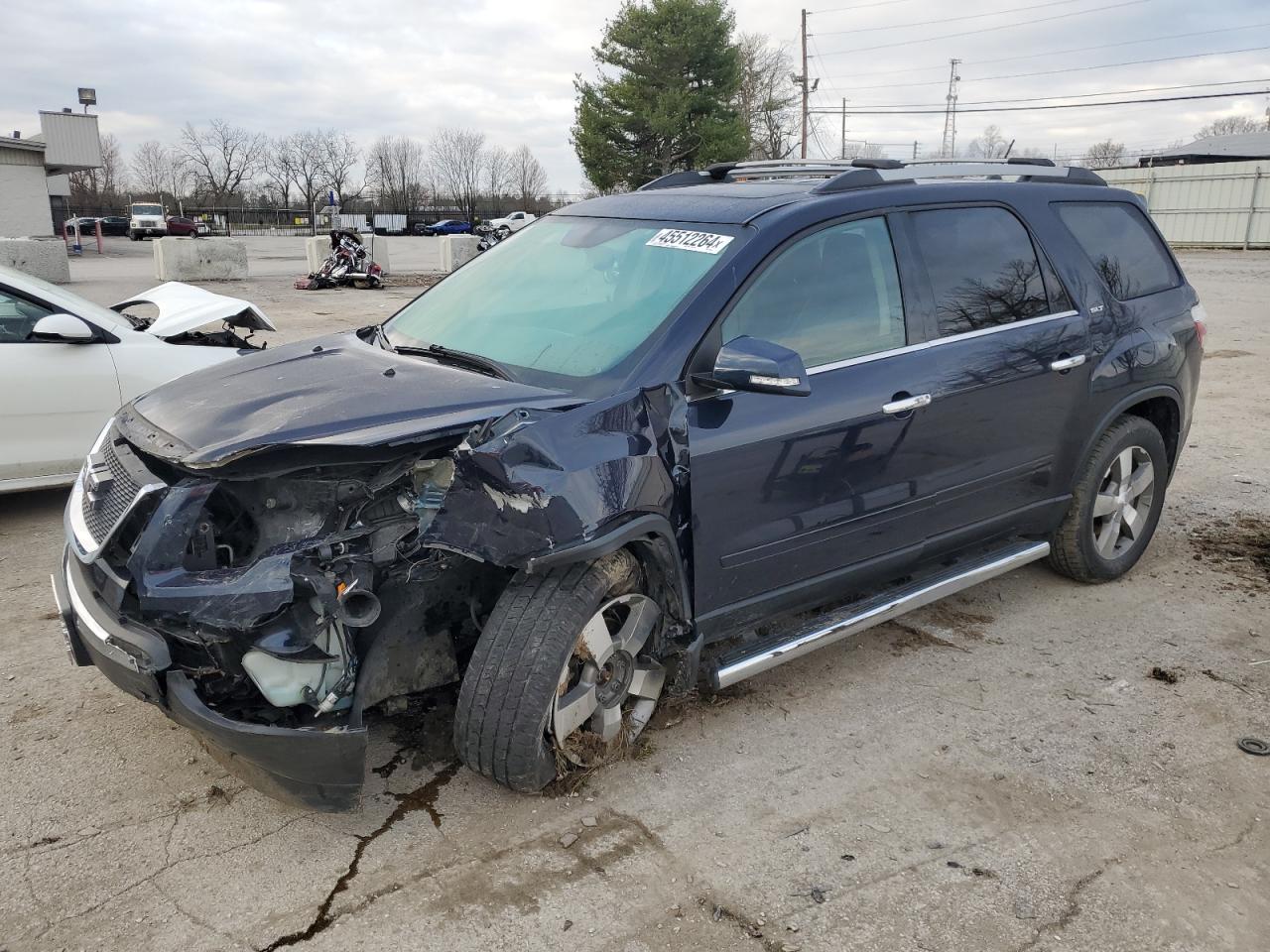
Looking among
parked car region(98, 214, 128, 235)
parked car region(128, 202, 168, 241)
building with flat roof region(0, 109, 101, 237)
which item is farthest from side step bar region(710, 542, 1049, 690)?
parked car region(98, 214, 128, 235)

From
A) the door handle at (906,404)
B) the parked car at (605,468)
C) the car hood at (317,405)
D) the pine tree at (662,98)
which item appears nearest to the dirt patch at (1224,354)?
the parked car at (605,468)

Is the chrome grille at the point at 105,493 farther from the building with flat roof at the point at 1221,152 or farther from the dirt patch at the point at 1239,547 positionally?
the building with flat roof at the point at 1221,152

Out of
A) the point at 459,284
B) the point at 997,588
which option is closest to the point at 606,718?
the point at 459,284

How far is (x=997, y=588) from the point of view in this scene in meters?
4.85

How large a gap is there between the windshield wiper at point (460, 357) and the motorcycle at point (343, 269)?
56.5 ft

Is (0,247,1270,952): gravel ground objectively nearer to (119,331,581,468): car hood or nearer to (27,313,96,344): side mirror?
(119,331,581,468): car hood

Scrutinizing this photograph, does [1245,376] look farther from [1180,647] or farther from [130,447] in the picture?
[130,447]

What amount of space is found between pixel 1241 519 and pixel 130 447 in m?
5.87

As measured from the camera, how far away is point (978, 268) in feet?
13.0

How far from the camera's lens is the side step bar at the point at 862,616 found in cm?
326

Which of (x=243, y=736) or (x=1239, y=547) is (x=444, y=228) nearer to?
(x=1239, y=547)

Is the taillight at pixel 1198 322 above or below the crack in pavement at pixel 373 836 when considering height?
above

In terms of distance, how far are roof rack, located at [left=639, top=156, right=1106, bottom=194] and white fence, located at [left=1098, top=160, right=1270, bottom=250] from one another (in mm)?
30680

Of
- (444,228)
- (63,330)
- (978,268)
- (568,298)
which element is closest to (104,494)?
(568,298)
